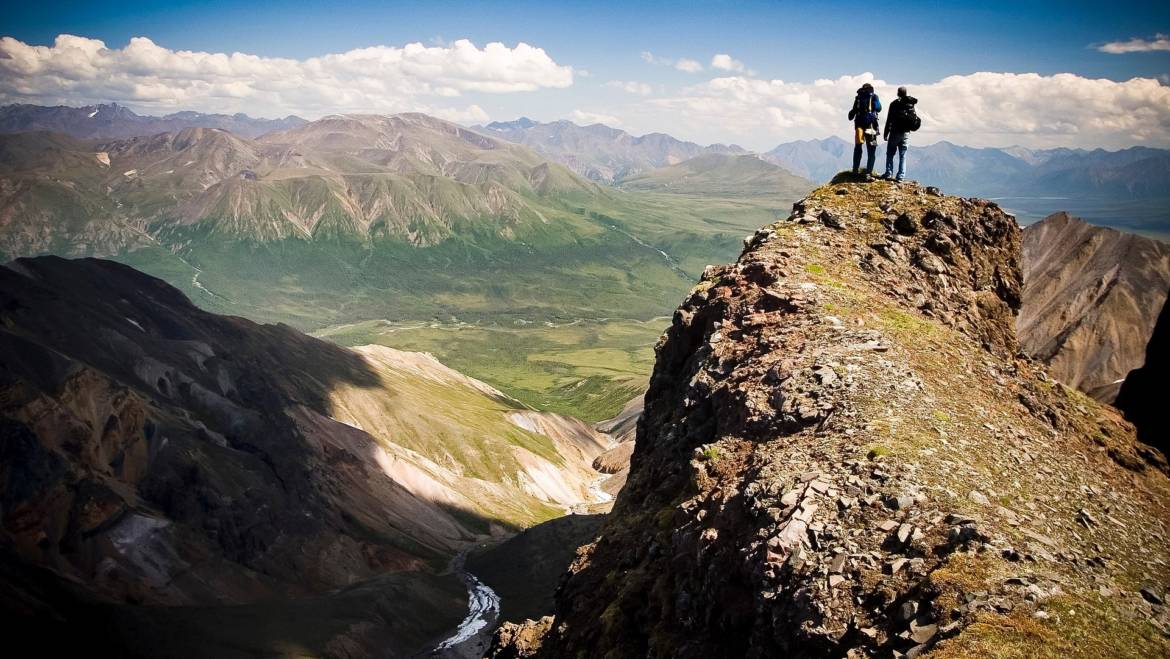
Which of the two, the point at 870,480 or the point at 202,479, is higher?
the point at 870,480

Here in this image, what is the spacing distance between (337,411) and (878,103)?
147340 millimetres

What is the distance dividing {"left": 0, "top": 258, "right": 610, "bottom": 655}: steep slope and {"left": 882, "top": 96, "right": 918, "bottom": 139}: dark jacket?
80399 mm

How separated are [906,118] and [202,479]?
339 ft

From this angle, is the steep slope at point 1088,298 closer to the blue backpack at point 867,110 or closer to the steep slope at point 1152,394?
the steep slope at point 1152,394

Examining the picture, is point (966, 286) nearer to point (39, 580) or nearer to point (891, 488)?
point (891, 488)

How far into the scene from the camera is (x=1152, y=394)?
5084 cm

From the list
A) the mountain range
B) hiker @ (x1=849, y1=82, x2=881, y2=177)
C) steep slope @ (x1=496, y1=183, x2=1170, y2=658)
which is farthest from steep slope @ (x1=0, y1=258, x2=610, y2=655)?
hiker @ (x1=849, y1=82, x2=881, y2=177)

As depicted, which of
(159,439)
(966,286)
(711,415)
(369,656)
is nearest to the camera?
(711,415)

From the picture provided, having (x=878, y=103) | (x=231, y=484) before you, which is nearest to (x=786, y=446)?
(x=878, y=103)

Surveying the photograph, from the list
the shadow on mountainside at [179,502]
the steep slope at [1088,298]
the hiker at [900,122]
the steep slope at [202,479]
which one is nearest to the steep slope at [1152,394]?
the hiker at [900,122]

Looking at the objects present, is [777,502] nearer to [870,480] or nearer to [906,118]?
[870,480]

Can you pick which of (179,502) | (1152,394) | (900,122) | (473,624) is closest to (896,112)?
(900,122)

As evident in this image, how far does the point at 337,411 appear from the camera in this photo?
170500 mm

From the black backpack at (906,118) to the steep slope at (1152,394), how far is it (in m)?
20.6
